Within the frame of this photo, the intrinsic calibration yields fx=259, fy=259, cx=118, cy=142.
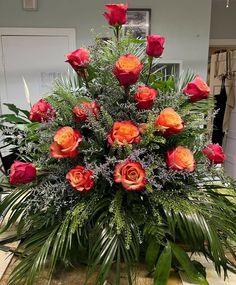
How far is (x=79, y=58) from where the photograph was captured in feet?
2.25

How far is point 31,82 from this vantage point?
3.21 meters

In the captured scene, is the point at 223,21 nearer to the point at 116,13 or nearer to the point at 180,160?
the point at 116,13

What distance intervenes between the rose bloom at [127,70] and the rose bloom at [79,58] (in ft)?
0.33

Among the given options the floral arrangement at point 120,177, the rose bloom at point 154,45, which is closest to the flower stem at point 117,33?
the floral arrangement at point 120,177

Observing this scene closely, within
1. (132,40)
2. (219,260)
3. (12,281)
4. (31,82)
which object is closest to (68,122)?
(132,40)

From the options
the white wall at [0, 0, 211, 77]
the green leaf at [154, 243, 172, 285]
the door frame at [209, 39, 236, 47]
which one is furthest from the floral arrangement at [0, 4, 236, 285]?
the door frame at [209, 39, 236, 47]

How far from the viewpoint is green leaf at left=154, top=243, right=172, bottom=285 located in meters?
0.59

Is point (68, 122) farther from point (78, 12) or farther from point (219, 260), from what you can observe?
point (78, 12)

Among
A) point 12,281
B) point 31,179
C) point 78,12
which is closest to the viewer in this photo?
point 12,281

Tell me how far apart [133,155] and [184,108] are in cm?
22

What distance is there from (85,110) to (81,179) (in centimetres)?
18

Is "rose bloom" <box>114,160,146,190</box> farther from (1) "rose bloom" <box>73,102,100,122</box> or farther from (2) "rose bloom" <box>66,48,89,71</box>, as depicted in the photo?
(2) "rose bloom" <box>66,48,89,71</box>

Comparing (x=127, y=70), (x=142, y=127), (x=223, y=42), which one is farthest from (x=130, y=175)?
(x=223, y=42)

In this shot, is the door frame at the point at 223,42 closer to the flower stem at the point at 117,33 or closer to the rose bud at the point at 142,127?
the flower stem at the point at 117,33
